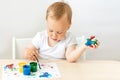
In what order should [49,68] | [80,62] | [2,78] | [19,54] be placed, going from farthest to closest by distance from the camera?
[19,54] → [80,62] → [49,68] → [2,78]

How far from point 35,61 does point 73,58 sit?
0.66ft

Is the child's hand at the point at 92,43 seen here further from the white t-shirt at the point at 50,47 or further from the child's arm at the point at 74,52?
the white t-shirt at the point at 50,47

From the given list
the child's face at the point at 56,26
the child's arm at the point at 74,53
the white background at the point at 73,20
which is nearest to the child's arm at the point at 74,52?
the child's arm at the point at 74,53

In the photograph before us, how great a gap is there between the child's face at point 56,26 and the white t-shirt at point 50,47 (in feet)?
0.28

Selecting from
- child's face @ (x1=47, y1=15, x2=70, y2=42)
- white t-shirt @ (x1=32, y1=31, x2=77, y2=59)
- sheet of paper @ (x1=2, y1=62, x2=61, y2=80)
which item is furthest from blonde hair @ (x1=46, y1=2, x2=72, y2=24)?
sheet of paper @ (x1=2, y1=62, x2=61, y2=80)

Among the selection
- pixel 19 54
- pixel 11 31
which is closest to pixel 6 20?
pixel 11 31

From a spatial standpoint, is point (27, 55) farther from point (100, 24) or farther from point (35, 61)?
point (100, 24)

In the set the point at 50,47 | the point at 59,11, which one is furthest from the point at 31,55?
the point at 59,11

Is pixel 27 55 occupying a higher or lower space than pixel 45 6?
lower

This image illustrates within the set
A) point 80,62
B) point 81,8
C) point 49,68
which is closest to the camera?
point 49,68

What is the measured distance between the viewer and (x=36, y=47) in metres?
1.48

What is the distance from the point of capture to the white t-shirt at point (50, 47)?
146 cm

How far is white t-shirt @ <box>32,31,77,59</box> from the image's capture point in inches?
57.5

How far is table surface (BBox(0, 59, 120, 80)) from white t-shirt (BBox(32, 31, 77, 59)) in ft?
0.43
